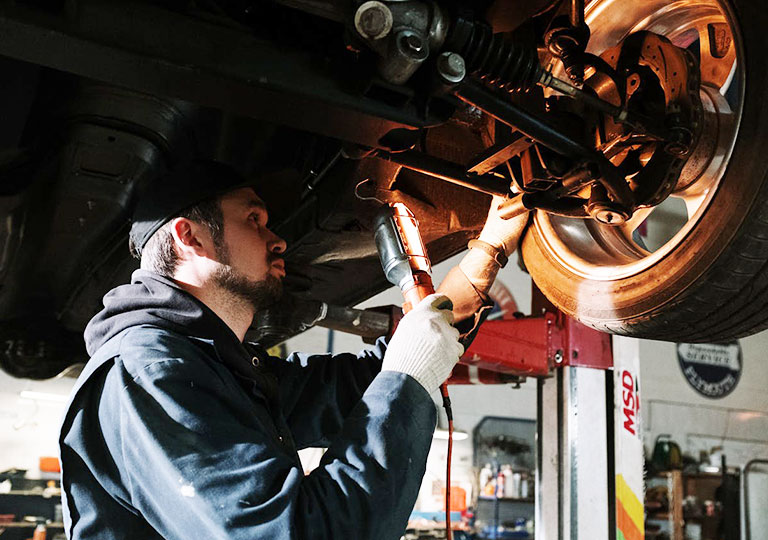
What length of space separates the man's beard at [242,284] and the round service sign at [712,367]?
275 inches

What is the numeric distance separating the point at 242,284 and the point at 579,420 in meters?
1.16

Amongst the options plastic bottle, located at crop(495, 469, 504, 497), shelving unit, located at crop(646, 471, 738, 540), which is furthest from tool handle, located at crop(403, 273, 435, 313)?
shelving unit, located at crop(646, 471, 738, 540)

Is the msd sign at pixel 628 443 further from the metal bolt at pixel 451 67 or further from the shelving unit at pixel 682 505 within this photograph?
the shelving unit at pixel 682 505

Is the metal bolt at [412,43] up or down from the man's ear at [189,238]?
up

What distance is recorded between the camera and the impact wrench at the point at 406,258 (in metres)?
1.21

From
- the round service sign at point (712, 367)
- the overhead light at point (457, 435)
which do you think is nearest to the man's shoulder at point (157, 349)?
the overhead light at point (457, 435)

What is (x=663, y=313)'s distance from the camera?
1.21 meters

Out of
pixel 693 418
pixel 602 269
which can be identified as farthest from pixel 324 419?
pixel 693 418

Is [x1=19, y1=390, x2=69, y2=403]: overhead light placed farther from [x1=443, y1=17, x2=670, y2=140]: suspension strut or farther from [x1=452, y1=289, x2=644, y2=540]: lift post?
[x1=443, y1=17, x2=670, y2=140]: suspension strut

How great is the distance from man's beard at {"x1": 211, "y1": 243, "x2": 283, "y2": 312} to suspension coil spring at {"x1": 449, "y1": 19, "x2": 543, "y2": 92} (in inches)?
21.0

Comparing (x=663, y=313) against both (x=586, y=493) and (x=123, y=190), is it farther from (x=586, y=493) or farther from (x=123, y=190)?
(x=123, y=190)

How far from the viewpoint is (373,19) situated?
0.83 metres

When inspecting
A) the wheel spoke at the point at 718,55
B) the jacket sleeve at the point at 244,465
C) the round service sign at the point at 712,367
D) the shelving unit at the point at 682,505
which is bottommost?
the shelving unit at the point at 682,505

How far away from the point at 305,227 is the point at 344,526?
0.92 metres
